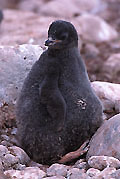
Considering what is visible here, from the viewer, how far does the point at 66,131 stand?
Result: 3.55 meters

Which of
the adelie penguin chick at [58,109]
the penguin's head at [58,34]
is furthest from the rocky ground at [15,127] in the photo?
the penguin's head at [58,34]

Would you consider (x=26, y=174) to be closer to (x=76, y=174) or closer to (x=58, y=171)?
(x=58, y=171)

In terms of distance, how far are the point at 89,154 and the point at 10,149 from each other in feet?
2.03

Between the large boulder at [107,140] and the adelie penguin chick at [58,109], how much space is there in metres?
0.14

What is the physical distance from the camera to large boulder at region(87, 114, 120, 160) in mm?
3322

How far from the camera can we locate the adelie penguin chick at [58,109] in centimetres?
343

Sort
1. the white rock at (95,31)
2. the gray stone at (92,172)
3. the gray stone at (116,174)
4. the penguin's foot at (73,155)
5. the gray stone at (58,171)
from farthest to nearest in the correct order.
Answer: the white rock at (95,31)
the penguin's foot at (73,155)
the gray stone at (58,171)
the gray stone at (92,172)
the gray stone at (116,174)

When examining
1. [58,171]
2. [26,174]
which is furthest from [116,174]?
[26,174]

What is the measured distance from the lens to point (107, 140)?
3426mm

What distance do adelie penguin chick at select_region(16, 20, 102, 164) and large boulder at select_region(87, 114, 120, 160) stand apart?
140mm

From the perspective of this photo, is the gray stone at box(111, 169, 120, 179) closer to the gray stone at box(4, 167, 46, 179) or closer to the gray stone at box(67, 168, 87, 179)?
the gray stone at box(67, 168, 87, 179)

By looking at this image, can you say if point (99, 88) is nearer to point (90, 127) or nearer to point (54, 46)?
point (90, 127)

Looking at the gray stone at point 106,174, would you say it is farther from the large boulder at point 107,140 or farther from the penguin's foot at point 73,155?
the penguin's foot at point 73,155

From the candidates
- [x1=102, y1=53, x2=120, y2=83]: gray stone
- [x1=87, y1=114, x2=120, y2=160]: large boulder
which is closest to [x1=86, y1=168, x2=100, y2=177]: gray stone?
[x1=87, y1=114, x2=120, y2=160]: large boulder
